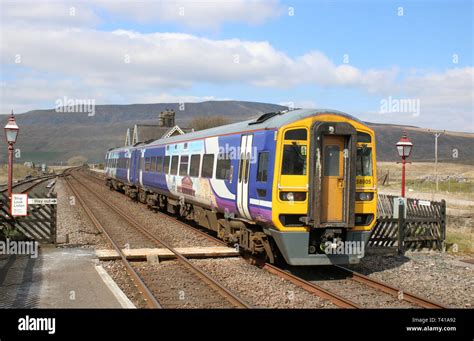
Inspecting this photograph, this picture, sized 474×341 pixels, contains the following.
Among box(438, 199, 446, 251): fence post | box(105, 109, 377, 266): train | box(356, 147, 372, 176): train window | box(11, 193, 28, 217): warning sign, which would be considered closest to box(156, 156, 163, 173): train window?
box(11, 193, 28, 217): warning sign

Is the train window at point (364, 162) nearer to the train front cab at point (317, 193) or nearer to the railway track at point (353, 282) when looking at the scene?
the train front cab at point (317, 193)

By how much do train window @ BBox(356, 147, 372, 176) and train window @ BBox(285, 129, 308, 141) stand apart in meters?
1.47

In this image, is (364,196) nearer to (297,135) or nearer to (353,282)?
(353,282)

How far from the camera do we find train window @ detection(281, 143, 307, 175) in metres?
9.70

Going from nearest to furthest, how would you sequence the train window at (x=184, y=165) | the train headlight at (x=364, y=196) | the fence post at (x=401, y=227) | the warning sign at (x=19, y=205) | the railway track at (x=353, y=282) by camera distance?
the railway track at (x=353, y=282), the train headlight at (x=364, y=196), the warning sign at (x=19, y=205), the fence post at (x=401, y=227), the train window at (x=184, y=165)

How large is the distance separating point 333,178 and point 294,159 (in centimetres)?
89

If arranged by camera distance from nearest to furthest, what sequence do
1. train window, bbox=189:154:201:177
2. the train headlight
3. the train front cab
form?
the train front cab
the train headlight
train window, bbox=189:154:201:177

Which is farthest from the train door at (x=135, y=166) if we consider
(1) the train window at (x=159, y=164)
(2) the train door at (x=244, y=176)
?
(2) the train door at (x=244, y=176)

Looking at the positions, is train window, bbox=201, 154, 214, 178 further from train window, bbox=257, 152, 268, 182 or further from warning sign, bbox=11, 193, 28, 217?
warning sign, bbox=11, 193, 28, 217

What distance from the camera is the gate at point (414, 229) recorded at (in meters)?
13.5

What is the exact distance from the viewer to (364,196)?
10508 mm

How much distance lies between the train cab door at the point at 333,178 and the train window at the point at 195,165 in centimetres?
575

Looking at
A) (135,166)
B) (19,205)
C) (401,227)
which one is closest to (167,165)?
(19,205)
